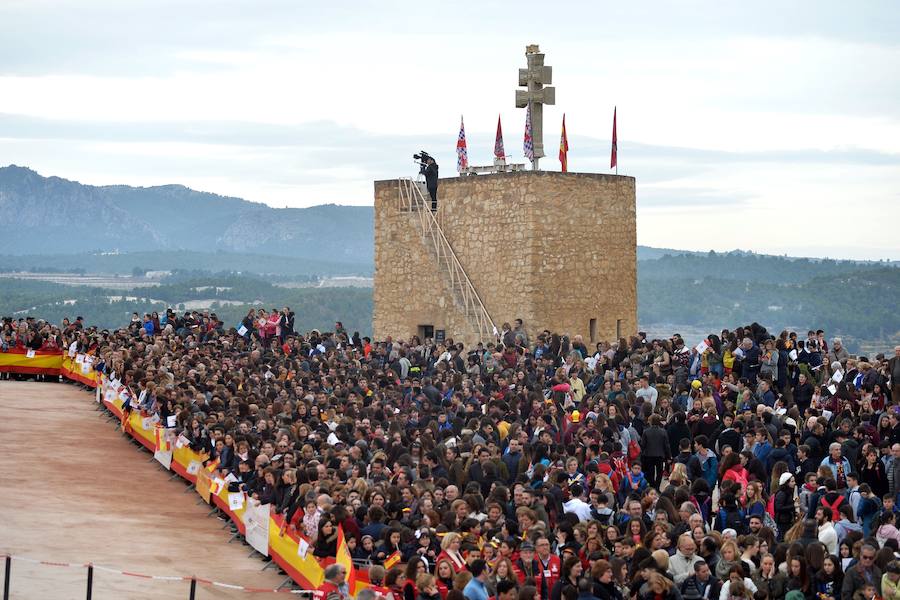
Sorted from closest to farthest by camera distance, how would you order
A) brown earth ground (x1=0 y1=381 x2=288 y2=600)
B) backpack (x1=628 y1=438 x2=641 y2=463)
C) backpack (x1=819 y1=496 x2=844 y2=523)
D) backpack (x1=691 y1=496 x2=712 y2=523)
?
1. backpack (x1=819 y1=496 x2=844 y2=523)
2. backpack (x1=691 y1=496 x2=712 y2=523)
3. brown earth ground (x1=0 y1=381 x2=288 y2=600)
4. backpack (x1=628 y1=438 x2=641 y2=463)

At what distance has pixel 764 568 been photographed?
523 inches

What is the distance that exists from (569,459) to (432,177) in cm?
1690

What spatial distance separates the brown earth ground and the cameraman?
871 cm

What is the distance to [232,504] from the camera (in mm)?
20672

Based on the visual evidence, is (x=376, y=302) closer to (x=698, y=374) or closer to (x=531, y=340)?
(x=531, y=340)

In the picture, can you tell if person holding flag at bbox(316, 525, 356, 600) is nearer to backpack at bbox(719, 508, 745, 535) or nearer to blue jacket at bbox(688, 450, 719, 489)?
backpack at bbox(719, 508, 745, 535)

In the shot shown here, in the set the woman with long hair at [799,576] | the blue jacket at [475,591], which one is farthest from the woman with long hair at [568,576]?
the woman with long hair at [799,576]

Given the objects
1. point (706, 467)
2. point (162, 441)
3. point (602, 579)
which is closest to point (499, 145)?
point (162, 441)

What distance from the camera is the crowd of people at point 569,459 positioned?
13375 millimetres

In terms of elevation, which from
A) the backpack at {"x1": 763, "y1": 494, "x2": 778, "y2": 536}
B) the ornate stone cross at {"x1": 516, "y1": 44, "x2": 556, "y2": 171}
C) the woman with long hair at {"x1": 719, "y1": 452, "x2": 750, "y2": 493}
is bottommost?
the backpack at {"x1": 763, "y1": 494, "x2": 778, "y2": 536}

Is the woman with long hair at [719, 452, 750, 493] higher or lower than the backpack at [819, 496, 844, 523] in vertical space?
higher

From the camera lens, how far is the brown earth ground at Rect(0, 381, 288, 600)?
17531 millimetres

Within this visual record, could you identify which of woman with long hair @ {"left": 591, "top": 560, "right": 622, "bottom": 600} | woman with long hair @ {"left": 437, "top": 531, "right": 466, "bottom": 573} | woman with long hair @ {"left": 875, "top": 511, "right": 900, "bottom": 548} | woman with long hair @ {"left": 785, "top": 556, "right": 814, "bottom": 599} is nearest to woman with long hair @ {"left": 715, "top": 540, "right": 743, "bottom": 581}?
woman with long hair @ {"left": 785, "top": 556, "right": 814, "bottom": 599}

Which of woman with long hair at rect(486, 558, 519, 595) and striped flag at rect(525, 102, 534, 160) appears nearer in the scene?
woman with long hair at rect(486, 558, 519, 595)
